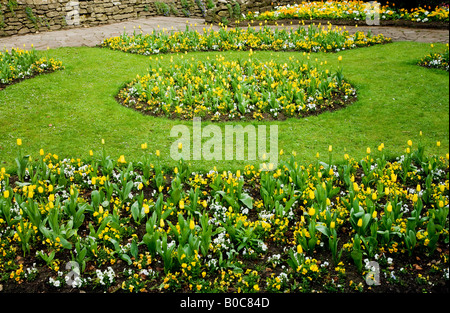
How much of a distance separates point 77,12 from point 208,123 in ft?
29.8

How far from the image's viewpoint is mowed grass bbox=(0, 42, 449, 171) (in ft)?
17.9

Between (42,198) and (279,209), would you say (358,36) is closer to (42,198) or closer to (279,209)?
(279,209)

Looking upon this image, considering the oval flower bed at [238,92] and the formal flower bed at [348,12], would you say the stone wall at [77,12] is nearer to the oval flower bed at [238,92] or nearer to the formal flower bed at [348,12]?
the formal flower bed at [348,12]

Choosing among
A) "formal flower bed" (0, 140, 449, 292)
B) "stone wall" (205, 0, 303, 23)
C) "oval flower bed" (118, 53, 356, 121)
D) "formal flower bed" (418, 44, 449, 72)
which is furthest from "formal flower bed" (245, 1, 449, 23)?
"formal flower bed" (0, 140, 449, 292)

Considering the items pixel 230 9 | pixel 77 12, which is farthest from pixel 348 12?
pixel 77 12

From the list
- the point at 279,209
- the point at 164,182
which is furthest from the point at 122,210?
the point at 279,209

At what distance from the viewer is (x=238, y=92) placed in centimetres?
687

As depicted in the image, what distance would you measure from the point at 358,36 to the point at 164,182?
24.0 feet

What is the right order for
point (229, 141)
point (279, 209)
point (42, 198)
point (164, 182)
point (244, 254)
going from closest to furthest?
point (244, 254)
point (279, 209)
point (42, 198)
point (164, 182)
point (229, 141)

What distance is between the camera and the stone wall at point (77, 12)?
39.0ft

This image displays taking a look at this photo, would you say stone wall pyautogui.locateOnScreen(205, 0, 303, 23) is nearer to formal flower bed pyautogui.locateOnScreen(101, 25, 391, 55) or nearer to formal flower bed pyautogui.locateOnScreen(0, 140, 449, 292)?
formal flower bed pyautogui.locateOnScreen(101, 25, 391, 55)

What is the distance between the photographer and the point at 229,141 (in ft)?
19.1

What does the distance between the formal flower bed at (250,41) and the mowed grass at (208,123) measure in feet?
4.25

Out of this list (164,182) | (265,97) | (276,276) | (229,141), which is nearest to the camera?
(276,276)
